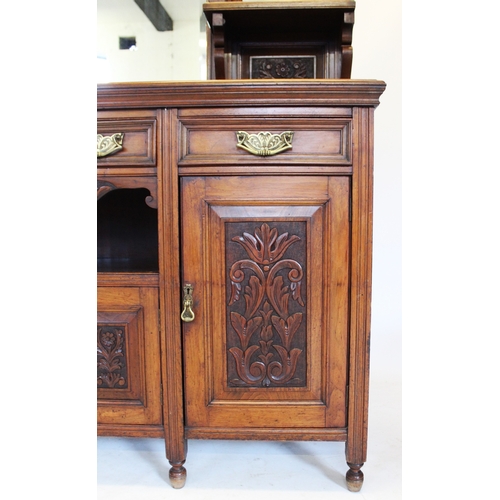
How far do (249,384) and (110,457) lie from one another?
1.81 feet

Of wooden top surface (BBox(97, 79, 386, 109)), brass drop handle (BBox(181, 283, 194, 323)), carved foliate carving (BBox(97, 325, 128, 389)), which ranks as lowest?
carved foliate carving (BBox(97, 325, 128, 389))

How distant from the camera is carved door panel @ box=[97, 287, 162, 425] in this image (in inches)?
42.9

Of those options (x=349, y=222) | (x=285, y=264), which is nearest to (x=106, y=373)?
(x=285, y=264)

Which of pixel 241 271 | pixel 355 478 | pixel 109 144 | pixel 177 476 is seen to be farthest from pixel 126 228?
pixel 355 478

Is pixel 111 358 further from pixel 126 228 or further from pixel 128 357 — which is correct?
pixel 126 228

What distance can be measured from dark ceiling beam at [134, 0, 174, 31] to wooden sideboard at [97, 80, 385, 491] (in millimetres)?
660

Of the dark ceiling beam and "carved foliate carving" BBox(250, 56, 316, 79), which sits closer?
"carved foliate carving" BBox(250, 56, 316, 79)

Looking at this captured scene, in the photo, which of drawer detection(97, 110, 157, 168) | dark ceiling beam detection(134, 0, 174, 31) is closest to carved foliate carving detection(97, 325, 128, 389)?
drawer detection(97, 110, 157, 168)

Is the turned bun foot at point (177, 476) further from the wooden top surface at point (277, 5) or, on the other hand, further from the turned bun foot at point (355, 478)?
the wooden top surface at point (277, 5)

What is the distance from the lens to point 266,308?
1076 millimetres

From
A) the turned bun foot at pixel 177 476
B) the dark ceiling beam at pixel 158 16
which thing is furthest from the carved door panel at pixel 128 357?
the dark ceiling beam at pixel 158 16

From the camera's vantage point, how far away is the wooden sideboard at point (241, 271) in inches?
41.1

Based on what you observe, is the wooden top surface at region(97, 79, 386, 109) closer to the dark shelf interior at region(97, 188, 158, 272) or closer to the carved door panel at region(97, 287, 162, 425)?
the carved door panel at region(97, 287, 162, 425)

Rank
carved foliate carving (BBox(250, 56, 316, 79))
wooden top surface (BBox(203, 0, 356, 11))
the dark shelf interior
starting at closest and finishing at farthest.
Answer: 1. wooden top surface (BBox(203, 0, 356, 11))
2. carved foliate carving (BBox(250, 56, 316, 79))
3. the dark shelf interior
